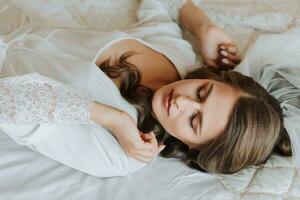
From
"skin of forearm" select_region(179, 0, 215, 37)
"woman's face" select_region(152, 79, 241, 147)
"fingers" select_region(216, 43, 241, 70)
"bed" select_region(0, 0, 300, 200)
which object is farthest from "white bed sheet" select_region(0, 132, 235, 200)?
"skin of forearm" select_region(179, 0, 215, 37)

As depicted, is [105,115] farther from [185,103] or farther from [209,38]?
[209,38]

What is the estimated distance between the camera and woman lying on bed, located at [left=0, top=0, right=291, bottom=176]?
3.18 feet

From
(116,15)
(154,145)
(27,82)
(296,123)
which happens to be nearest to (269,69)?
(296,123)

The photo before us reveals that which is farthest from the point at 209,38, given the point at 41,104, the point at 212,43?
the point at 41,104

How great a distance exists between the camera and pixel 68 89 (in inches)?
38.6

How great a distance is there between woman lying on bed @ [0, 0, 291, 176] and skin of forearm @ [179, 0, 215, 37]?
0.13 metres

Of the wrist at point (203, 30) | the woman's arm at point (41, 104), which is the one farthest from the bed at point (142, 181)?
the wrist at point (203, 30)

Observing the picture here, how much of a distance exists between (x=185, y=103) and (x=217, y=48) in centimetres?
34

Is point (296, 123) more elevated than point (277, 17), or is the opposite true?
point (277, 17)

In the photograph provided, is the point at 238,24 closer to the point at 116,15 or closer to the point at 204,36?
the point at 204,36

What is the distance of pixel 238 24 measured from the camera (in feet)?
5.10

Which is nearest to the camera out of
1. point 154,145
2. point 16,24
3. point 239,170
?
point 154,145

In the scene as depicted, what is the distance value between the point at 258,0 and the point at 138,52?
547 mm

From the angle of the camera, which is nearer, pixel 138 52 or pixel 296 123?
pixel 296 123
